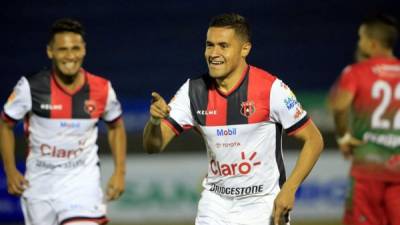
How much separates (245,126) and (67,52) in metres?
1.86

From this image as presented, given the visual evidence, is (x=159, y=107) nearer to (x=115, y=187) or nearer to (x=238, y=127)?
(x=238, y=127)

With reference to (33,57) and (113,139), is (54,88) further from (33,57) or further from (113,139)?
(33,57)

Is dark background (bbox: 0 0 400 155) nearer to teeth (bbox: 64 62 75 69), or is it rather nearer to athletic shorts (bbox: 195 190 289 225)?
teeth (bbox: 64 62 75 69)

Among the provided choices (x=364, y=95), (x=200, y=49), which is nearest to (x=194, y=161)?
(x=200, y=49)

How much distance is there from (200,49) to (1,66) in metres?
2.59

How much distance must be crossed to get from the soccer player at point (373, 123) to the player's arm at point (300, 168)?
78 centimetres

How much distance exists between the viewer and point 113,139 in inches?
275

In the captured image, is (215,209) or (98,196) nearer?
(215,209)

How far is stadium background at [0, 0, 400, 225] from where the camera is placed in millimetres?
11375

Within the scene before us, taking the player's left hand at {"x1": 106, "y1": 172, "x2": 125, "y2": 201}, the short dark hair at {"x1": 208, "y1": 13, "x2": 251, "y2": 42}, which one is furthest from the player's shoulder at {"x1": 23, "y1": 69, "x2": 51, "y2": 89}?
the short dark hair at {"x1": 208, "y1": 13, "x2": 251, "y2": 42}

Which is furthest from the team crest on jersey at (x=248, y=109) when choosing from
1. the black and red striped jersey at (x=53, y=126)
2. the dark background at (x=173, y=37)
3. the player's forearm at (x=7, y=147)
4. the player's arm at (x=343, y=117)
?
the dark background at (x=173, y=37)

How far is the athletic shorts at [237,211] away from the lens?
530cm

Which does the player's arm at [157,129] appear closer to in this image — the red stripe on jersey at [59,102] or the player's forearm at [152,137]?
the player's forearm at [152,137]

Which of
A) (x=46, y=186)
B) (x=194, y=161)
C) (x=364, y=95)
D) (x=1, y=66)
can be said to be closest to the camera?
(x=364, y=95)
